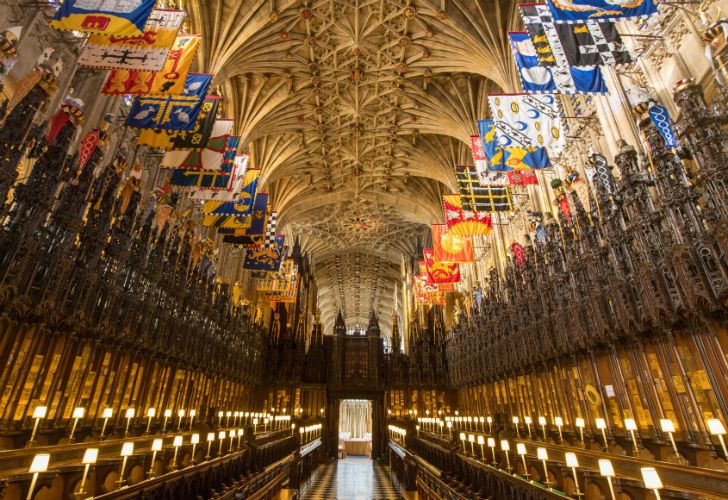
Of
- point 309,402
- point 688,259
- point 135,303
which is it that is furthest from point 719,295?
point 309,402

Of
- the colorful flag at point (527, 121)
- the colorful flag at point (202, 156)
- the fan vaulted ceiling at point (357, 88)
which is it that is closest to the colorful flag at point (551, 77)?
the colorful flag at point (527, 121)

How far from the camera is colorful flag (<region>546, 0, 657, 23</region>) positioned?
21.3ft

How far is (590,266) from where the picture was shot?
8.78m

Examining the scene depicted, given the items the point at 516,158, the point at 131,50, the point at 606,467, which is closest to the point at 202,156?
the point at 131,50

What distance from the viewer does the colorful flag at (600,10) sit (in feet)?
21.3

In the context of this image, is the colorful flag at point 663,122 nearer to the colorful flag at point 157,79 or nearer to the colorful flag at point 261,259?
the colorful flag at point 157,79

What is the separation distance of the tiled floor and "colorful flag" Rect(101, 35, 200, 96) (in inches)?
441

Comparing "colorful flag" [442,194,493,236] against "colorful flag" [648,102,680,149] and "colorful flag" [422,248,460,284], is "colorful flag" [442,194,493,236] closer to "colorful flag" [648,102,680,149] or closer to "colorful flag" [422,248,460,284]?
"colorful flag" [422,248,460,284]

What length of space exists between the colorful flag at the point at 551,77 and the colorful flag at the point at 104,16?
7.52m

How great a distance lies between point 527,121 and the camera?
10.3m

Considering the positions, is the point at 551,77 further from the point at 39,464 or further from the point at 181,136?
the point at 39,464

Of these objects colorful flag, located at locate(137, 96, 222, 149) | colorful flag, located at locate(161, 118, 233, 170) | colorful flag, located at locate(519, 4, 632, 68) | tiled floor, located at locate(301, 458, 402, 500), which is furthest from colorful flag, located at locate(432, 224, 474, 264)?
colorful flag, located at locate(137, 96, 222, 149)

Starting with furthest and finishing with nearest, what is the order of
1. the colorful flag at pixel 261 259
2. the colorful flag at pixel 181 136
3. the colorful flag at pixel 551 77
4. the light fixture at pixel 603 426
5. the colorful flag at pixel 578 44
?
the colorful flag at pixel 261 259 → the colorful flag at pixel 181 136 → the light fixture at pixel 603 426 → the colorful flag at pixel 551 77 → the colorful flag at pixel 578 44

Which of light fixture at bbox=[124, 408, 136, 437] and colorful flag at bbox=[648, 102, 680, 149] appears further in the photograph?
light fixture at bbox=[124, 408, 136, 437]
